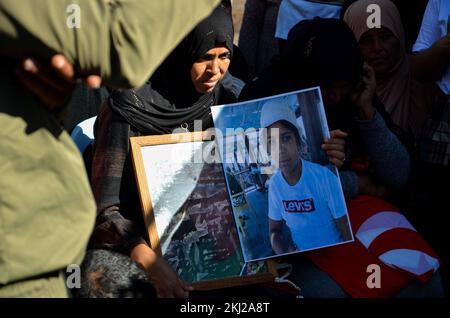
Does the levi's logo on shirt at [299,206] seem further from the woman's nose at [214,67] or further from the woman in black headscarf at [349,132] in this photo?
the woman's nose at [214,67]

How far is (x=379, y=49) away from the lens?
150 inches

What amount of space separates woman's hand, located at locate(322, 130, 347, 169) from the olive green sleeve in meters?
1.36

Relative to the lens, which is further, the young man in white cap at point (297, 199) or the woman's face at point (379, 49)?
the woman's face at point (379, 49)

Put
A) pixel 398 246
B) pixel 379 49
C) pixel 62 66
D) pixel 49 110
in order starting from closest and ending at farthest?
pixel 62 66
pixel 49 110
pixel 398 246
pixel 379 49

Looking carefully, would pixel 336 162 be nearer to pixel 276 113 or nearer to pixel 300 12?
pixel 276 113

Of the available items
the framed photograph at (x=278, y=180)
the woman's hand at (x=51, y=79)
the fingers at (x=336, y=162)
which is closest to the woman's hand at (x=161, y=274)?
the framed photograph at (x=278, y=180)

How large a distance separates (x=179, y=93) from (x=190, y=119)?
0.15 metres

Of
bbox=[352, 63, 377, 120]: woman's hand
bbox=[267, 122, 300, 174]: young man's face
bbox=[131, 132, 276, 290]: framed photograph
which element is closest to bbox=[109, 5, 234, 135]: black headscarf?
bbox=[131, 132, 276, 290]: framed photograph

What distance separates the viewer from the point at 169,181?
2703 millimetres

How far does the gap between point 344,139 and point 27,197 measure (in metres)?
1.66

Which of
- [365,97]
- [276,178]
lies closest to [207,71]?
[276,178]

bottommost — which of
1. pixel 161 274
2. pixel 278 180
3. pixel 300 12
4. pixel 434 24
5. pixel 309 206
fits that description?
pixel 161 274

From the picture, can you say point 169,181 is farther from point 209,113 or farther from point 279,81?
point 279,81

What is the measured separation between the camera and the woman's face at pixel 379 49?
382 centimetres
